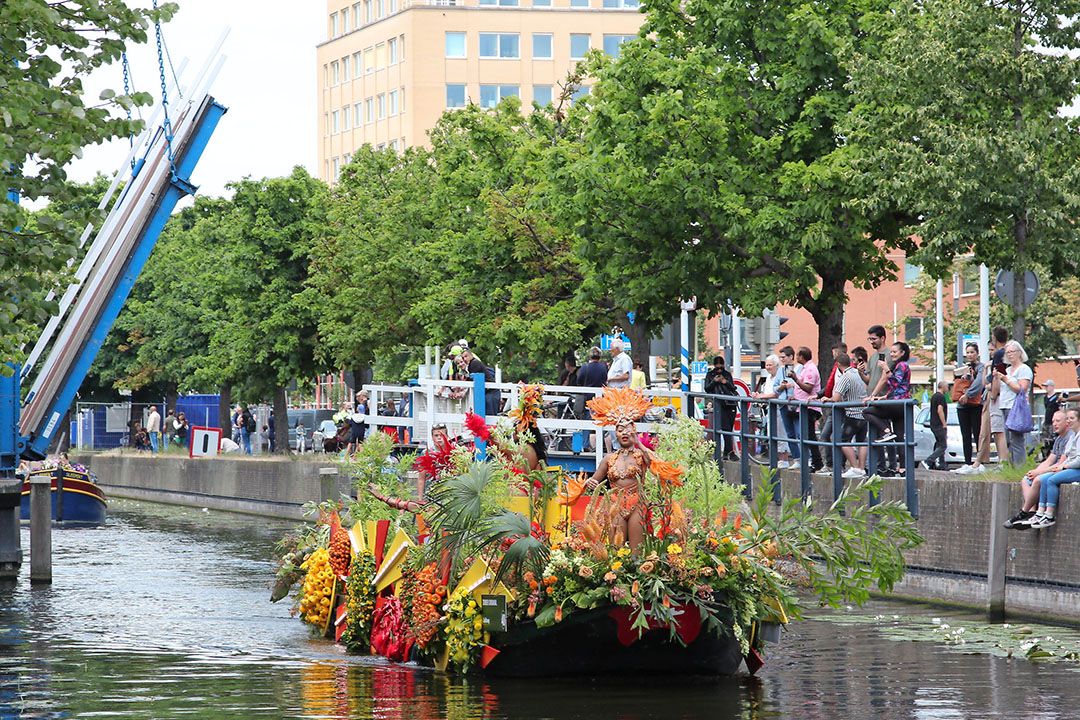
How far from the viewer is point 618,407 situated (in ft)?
49.1

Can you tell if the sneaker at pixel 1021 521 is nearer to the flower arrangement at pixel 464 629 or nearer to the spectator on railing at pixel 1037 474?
the spectator on railing at pixel 1037 474

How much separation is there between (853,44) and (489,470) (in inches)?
603

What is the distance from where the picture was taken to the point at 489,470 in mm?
15570

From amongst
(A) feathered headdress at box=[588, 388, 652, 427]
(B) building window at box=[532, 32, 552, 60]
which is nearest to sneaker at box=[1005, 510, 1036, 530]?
(A) feathered headdress at box=[588, 388, 652, 427]

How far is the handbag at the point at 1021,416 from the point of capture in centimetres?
2069

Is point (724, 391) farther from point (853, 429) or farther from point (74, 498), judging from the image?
point (74, 498)

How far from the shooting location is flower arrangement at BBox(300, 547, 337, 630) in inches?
771

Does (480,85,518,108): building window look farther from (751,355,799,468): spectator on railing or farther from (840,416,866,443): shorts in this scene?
(840,416,866,443): shorts

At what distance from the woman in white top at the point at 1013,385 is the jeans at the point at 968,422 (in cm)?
184

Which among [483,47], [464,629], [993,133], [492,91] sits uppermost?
[483,47]

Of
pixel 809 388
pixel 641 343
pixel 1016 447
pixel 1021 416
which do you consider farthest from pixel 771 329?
pixel 1021 416

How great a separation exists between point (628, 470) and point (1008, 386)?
24.0 feet

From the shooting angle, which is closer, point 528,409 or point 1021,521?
point 528,409

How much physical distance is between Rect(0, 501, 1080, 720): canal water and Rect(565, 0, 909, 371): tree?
30.0 ft
